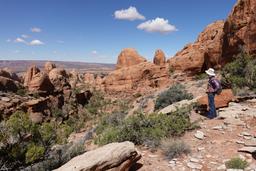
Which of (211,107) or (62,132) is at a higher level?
(211,107)

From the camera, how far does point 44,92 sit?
35344 millimetres

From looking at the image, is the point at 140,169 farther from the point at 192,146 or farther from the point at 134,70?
the point at 134,70

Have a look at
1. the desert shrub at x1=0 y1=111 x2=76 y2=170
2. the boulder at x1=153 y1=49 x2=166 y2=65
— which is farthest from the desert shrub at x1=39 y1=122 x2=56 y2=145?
the boulder at x1=153 y1=49 x2=166 y2=65

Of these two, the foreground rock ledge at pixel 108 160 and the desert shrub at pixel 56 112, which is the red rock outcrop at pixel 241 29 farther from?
the desert shrub at pixel 56 112

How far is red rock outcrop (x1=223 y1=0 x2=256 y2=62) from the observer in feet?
59.5

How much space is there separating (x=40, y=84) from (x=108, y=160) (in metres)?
32.8

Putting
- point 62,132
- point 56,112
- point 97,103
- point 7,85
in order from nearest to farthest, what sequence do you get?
point 62,132 → point 7,85 → point 56,112 → point 97,103

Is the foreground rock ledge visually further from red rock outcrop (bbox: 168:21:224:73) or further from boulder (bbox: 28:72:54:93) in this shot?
boulder (bbox: 28:72:54:93)

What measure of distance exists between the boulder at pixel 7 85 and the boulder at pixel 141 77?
1433 centimetres

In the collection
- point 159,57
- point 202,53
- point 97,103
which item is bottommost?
point 97,103

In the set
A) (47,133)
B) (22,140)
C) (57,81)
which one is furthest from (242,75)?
(57,81)

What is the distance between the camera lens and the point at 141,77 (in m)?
37.3

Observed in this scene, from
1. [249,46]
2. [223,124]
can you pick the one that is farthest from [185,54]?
[223,124]

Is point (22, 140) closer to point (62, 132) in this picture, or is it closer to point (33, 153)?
point (33, 153)
